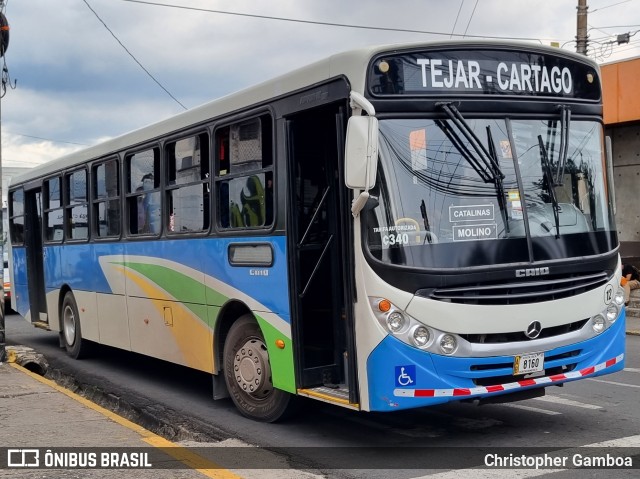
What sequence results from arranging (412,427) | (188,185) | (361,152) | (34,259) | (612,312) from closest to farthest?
(361,152) → (612,312) → (412,427) → (188,185) → (34,259)

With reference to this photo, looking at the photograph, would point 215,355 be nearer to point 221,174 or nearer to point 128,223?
point 221,174

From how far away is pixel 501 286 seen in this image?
6.15m

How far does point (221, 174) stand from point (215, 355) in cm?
183

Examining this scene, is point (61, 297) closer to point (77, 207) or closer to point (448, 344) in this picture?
point (77, 207)

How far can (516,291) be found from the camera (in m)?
6.22

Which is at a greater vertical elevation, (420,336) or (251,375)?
(420,336)

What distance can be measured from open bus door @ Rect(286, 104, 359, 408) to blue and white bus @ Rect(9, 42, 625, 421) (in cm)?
2

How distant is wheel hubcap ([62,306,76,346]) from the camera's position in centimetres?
1297

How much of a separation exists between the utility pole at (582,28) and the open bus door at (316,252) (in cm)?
1332

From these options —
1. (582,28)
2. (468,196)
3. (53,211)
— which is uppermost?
(582,28)

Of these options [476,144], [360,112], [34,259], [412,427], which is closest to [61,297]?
[34,259]

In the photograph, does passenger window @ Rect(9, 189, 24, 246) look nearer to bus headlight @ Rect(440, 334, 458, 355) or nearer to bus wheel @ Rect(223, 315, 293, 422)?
bus wheel @ Rect(223, 315, 293, 422)

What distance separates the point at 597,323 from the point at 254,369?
310cm

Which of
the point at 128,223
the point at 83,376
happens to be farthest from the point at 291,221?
the point at 83,376
